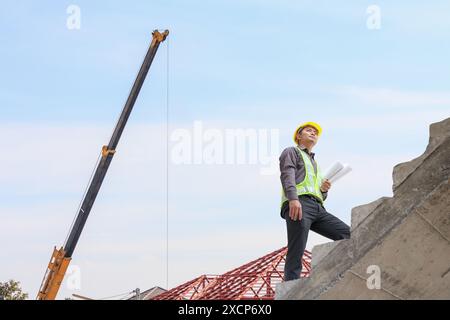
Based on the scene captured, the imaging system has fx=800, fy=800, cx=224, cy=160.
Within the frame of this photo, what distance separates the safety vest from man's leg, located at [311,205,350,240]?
199mm

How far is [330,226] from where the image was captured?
871cm

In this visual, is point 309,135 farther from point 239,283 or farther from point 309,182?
point 239,283

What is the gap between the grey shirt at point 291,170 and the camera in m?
8.20

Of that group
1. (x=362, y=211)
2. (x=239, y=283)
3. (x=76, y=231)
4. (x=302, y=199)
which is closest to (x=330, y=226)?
(x=302, y=199)

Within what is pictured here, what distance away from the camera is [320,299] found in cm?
671

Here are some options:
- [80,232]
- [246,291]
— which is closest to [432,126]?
[80,232]

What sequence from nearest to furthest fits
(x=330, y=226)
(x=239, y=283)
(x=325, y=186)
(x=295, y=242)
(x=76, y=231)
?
1. (x=295, y=242)
2. (x=330, y=226)
3. (x=325, y=186)
4. (x=76, y=231)
5. (x=239, y=283)

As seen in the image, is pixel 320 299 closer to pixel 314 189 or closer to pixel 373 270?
pixel 373 270

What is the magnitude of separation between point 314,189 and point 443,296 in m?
2.13

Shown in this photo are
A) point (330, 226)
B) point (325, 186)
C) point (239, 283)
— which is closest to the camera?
point (330, 226)

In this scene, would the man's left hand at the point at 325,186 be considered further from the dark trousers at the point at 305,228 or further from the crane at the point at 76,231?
the crane at the point at 76,231

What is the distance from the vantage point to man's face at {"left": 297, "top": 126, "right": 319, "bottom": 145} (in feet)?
29.3

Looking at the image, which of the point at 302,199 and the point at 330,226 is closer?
the point at 302,199

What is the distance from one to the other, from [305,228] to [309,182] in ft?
1.84
